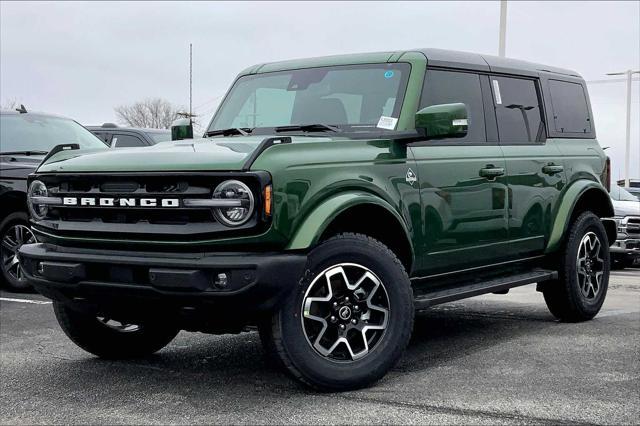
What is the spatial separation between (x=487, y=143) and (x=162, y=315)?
2634 millimetres

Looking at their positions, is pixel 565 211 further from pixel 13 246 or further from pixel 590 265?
pixel 13 246

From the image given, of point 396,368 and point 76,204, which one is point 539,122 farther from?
point 76,204

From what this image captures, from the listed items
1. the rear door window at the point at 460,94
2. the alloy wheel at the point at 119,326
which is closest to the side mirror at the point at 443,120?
the rear door window at the point at 460,94

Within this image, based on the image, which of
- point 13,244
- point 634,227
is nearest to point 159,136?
point 13,244

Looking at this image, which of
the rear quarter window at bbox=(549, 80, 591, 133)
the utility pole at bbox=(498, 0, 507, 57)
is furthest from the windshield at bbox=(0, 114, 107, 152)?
the utility pole at bbox=(498, 0, 507, 57)

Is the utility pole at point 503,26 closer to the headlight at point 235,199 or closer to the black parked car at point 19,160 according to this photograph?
the black parked car at point 19,160

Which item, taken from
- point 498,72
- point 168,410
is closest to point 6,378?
point 168,410

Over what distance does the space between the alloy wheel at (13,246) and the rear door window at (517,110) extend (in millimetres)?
4924

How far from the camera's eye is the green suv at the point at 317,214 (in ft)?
14.5

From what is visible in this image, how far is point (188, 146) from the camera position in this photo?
506cm

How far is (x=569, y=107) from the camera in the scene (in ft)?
24.2

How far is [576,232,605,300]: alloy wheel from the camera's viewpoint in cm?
710

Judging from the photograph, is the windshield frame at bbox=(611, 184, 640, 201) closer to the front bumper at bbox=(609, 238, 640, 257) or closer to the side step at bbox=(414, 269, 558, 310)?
the front bumper at bbox=(609, 238, 640, 257)

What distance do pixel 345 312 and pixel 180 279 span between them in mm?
908
